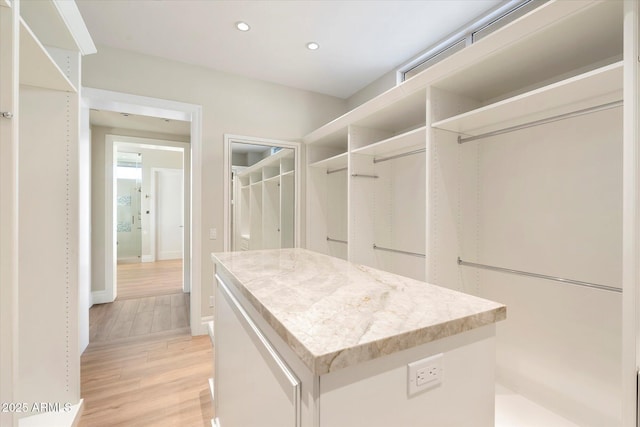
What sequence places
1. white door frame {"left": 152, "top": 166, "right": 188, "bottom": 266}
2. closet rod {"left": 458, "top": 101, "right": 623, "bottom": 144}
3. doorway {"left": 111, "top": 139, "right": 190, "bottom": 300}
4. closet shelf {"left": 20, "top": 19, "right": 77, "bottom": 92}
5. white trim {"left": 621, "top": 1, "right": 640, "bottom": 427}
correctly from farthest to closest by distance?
1. white door frame {"left": 152, "top": 166, "right": 188, "bottom": 266}
2. doorway {"left": 111, "top": 139, "right": 190, "bottom": 300}
3. closet rod {"left": 458, "top": 101, "right": 623, "bottom": 144}
4. closet shelf {"left": 20, "top": 19, "right": 77, "bottom": 92}
5. white trim {"left": 621, "top": 1, "right": 640, "bottom": 427}

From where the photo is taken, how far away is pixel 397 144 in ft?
8.24

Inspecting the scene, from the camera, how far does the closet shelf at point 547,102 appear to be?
50.5 inches

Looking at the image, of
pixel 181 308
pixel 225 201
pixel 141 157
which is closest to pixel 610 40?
pixel 225 201

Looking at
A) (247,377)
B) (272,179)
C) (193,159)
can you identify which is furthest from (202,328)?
(247,377)

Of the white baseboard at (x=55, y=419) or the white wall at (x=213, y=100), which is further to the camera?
the white wall at (x=213, y=100)

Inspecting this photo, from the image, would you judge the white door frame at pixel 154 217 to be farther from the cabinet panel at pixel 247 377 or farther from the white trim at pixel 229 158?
the cabinet panel at pixel 247 377

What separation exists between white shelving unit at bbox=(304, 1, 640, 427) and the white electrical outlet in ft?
3.08

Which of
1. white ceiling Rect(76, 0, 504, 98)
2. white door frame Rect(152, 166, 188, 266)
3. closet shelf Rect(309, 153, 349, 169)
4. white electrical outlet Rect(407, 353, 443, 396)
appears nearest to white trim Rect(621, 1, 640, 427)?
white electrical outlet Rect(407, 353, 443, 396)

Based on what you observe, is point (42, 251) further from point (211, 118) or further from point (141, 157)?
point (141, 157)

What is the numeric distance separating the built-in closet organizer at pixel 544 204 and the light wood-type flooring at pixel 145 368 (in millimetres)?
1945

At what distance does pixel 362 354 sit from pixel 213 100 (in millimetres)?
3226

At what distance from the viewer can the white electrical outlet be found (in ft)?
2.30

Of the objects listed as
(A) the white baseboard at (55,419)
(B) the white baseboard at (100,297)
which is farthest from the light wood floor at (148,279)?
(A) the white baseboard at (55,419)

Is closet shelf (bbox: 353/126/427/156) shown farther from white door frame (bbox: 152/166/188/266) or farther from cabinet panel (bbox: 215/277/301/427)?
white door frame (bbox: 152/166/188/266)
